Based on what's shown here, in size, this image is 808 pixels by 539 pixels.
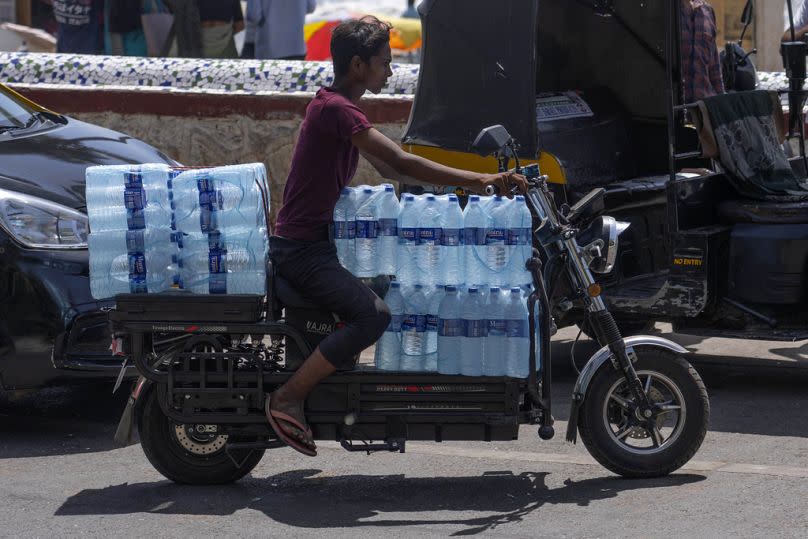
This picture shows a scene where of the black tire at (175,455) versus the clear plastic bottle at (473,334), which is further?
the black tire at (175,455)

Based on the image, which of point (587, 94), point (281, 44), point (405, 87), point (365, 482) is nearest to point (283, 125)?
point (405, 87)

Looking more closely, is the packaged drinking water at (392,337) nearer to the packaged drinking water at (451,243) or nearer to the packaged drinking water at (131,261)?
the packaged drinking water at (451,243)

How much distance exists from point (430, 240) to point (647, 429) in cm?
121

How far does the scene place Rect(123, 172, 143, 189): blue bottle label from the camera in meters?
5.52

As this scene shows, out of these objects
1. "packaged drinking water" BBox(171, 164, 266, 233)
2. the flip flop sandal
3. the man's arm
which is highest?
the man's arm

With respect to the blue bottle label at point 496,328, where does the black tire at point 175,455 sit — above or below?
below

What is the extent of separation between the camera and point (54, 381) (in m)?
6.64

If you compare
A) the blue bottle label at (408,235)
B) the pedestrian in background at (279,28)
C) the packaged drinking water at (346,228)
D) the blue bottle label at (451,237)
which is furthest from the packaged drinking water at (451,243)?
the pedestrian in background at (279,28)

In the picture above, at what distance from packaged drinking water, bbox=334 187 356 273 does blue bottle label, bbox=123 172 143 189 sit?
787 millimetres

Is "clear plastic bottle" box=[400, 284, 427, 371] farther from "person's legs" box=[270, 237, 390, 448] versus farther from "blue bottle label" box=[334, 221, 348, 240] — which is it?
"blue bottle label" box=[334, 221, 348, 240]

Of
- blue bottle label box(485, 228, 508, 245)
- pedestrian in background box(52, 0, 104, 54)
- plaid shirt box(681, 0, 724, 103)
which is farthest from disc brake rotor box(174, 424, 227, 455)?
pedestrian in background box(52, 0, 104, 54)

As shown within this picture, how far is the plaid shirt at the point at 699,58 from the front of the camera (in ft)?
27.2

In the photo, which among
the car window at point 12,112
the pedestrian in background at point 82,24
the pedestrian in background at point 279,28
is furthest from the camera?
the pedestrian in background at point 82,24

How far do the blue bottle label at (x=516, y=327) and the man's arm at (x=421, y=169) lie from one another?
20.4 inches
